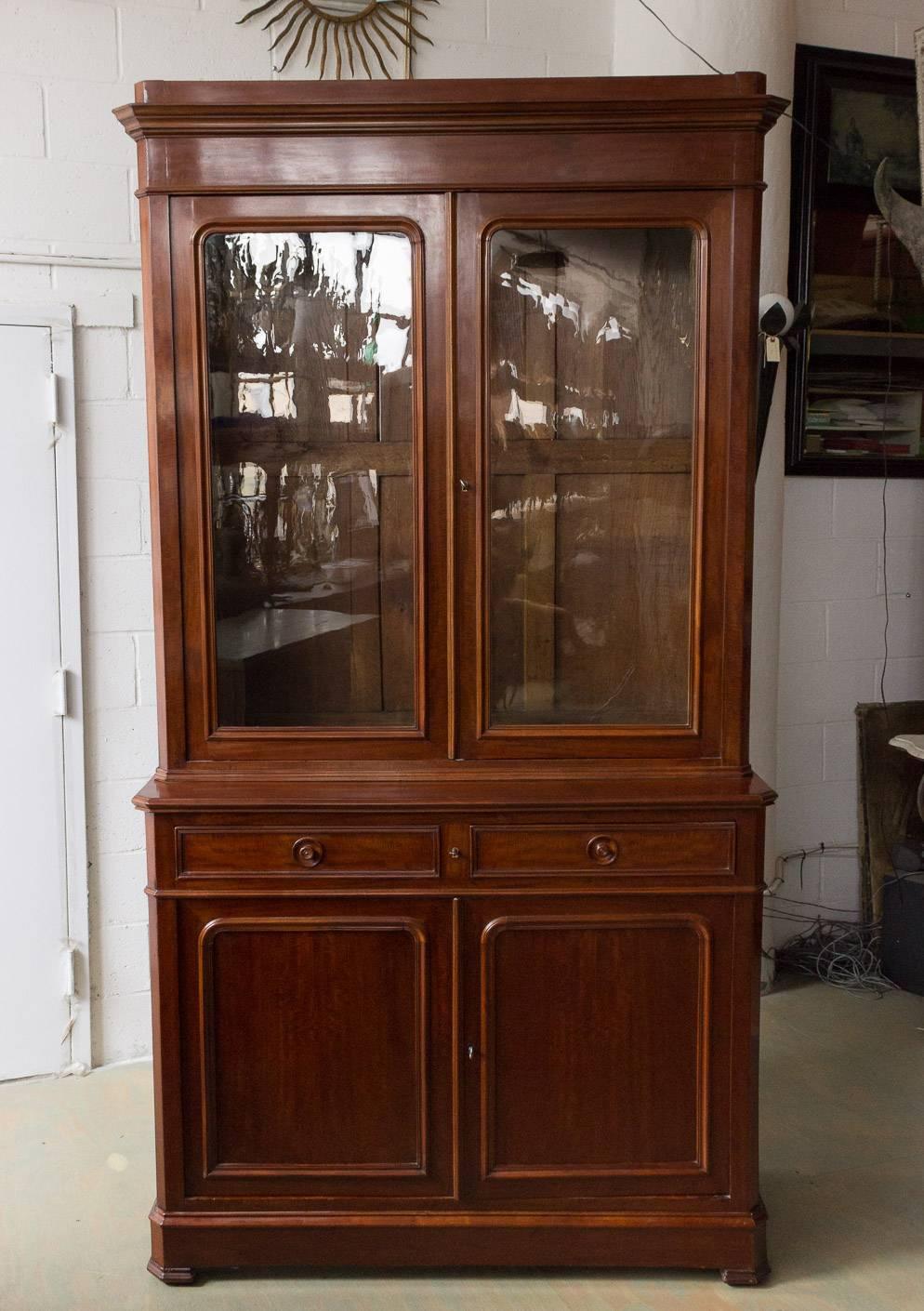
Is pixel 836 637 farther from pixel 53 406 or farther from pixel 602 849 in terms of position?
pixel 53 406

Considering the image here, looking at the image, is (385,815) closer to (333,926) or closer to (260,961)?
(333,926)

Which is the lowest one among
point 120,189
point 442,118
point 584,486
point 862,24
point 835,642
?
point 835,642

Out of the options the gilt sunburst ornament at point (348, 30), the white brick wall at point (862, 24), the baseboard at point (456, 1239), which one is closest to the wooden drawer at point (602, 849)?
the baseboard at point (456, 1239)

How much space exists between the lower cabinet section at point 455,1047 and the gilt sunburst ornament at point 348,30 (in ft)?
6.75

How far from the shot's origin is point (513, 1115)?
7.21ft

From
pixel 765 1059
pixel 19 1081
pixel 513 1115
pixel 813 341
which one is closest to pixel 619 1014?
pixel 513 1115

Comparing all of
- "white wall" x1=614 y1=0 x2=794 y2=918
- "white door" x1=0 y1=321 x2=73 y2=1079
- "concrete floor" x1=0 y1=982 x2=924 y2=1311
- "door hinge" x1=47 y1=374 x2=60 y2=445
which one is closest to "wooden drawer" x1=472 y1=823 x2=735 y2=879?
"concrete floor" x1=0 y1=982 x2=924 y2=1311

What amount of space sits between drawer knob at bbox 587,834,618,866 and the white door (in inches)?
57.3

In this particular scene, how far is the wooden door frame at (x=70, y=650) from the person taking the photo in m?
2.77

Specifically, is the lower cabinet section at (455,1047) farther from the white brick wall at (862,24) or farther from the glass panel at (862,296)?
the white brick wall at (862,24)

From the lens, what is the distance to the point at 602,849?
2135 mm

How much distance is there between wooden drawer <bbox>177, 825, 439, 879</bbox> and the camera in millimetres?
2139

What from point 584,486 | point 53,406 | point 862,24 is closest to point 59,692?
point 53,406

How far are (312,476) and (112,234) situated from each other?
1057 mm
